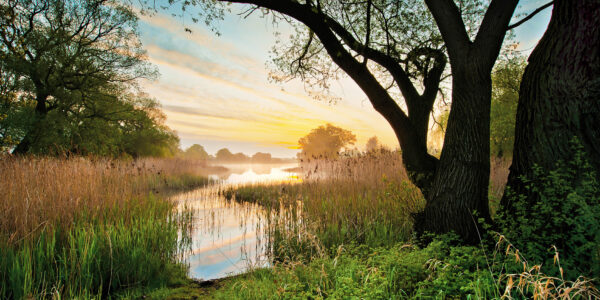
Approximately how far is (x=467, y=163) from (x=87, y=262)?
196 inches

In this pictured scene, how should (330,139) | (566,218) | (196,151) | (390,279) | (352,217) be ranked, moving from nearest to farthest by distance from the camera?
(390,279), (566,218), (352,217), (330,139), (196,151)

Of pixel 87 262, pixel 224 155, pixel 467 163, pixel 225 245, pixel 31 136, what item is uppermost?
pixel 224 155

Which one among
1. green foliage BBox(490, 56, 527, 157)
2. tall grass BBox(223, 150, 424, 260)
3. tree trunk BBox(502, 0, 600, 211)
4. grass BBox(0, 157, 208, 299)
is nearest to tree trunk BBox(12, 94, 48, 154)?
grass BBox(0, 157, 208, 299)

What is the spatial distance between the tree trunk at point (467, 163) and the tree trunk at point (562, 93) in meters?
0.34

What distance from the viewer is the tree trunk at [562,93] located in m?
3.10

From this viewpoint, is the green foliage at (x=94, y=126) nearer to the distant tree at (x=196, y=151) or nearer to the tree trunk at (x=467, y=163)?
the tree trunk at (x=467, y=163)

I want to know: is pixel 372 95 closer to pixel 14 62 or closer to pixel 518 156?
pixel 518 156

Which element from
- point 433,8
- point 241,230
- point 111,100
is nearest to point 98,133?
point 111,100

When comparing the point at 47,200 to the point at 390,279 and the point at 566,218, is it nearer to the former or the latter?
the point at 390,279

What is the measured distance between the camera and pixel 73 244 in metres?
3.44

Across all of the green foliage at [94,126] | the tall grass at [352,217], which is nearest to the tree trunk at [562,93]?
the tall grass at [352,217]

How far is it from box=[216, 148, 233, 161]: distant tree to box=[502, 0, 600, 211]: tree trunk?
81.7 metres

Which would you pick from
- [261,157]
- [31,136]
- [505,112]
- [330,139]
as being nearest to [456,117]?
[505,112]

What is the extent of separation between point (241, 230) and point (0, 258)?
416 cm
